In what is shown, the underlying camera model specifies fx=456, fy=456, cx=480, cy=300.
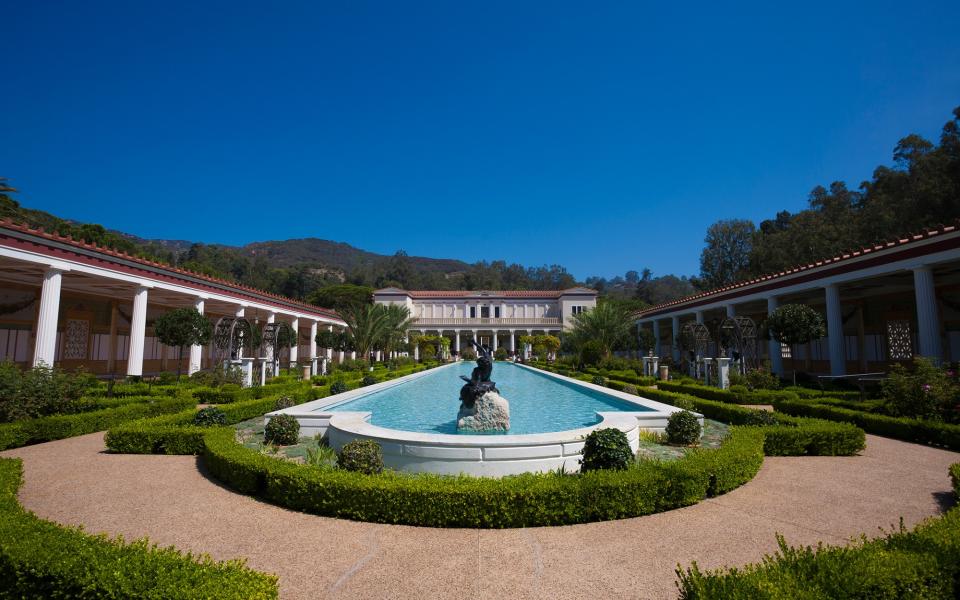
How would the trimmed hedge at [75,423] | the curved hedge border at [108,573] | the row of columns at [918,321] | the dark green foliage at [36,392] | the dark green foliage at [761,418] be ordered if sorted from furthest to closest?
the row of columns at [918,321] < the dark green foliage at [761,418] < the dark green foliage at [36,392] < the trimmed hedge at [75,423] < the curved hedge border at [108,573]

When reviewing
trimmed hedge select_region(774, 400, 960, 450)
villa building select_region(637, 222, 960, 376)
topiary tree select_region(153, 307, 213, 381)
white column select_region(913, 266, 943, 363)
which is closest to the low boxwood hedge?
trimmed hedge select_region(774, 400, 960, 450)

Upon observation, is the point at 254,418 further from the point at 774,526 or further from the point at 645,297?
the point at 645,297

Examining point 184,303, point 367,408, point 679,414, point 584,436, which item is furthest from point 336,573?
point 184,303

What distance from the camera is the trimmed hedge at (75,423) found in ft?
25.6

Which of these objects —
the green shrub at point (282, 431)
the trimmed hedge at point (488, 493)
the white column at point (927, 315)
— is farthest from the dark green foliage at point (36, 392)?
the white column at point (927, 315)

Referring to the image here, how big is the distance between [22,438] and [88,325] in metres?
→ 17.4

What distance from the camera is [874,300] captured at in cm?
2152

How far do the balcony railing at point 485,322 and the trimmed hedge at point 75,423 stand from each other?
41559 mm

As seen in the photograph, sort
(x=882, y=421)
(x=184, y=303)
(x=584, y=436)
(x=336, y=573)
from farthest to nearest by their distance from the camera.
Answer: (x=184, y=303) → (x=882, y=421) → (x=584, y=436) → (x=336, y=573)

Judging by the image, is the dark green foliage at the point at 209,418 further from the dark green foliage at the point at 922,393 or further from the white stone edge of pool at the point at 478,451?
the dark green foliage at the point at 922,393

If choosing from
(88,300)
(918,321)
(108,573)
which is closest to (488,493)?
(108,573)

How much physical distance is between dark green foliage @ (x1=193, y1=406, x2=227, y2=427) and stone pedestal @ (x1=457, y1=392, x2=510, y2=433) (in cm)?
474

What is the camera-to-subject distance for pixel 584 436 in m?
6.34

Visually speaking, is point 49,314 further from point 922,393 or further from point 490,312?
point 490,312
